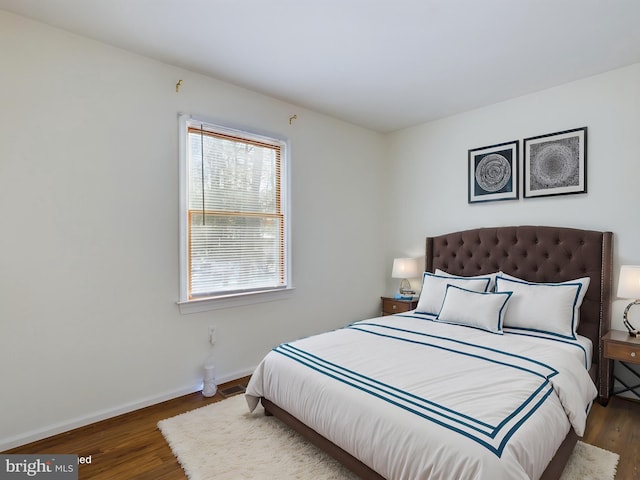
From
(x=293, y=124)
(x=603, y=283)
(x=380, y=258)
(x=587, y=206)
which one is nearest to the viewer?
(x=603, y=283)

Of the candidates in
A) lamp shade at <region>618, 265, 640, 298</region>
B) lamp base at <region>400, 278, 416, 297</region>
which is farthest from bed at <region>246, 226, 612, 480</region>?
lamp base at <region>400, 278, 416, 297</region>

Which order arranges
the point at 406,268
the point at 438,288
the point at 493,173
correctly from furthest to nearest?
the point at 406,268
the point at 493,173
the point at 438,288

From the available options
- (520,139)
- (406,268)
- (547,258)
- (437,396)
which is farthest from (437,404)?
(520,139)

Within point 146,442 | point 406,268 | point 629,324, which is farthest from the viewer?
point 406,268

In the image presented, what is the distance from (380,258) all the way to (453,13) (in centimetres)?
296

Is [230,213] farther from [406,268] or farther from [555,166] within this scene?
[555,166]

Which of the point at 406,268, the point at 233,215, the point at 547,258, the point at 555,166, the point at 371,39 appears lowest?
the point at 406,268

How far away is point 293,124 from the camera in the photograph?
3.64m

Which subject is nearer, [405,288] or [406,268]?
[406,268]

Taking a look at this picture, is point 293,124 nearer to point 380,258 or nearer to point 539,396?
point 380,258

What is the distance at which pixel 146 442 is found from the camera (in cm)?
222

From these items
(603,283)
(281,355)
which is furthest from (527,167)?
(281,355)

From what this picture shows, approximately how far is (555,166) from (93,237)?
12.9 ft

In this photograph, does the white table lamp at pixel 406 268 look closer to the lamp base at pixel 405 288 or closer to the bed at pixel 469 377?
the lamp base at pixel 405 288
